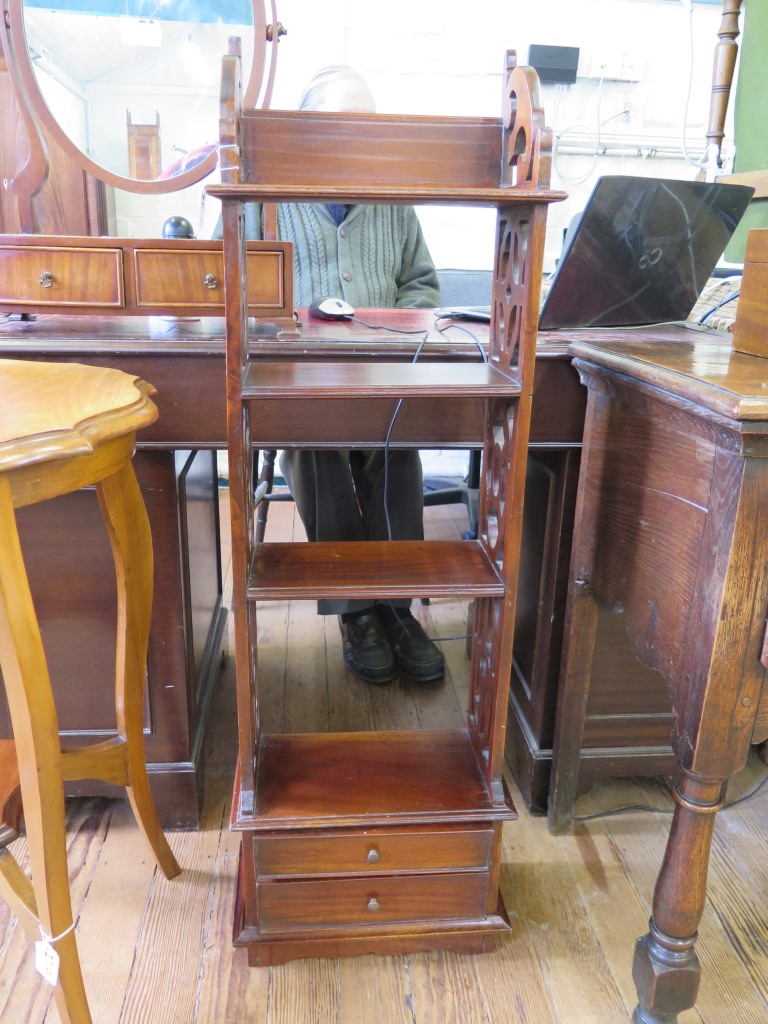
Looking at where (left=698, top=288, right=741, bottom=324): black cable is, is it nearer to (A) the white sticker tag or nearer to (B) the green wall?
(B) the green wall

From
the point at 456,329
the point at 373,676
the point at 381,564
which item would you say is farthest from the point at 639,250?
the point at 373,676

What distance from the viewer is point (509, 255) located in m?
1.06

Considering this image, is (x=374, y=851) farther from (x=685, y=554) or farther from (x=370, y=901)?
(x=685, y=554)

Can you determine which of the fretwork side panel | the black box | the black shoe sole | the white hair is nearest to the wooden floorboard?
the fretwork side panel

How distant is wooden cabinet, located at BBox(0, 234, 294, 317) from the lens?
1248 millimetres

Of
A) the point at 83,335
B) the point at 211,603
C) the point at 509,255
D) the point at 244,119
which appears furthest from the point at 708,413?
the point at 211,603

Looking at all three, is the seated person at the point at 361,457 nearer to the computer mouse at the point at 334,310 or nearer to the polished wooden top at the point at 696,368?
the computer mouse at the point at 334,310

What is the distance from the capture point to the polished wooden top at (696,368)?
0.77m

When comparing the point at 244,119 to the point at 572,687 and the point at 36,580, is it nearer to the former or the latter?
the point at 36,580

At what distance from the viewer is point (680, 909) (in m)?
0.99

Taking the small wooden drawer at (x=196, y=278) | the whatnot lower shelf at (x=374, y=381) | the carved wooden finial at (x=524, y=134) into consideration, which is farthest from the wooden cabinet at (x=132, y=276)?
the carved wooden finial at (x=524, y=134)

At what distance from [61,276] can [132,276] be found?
11cm

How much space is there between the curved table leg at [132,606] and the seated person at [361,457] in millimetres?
710

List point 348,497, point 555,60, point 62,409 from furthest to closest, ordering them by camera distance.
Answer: point 555,60 → point 348,497 → point 62,409
